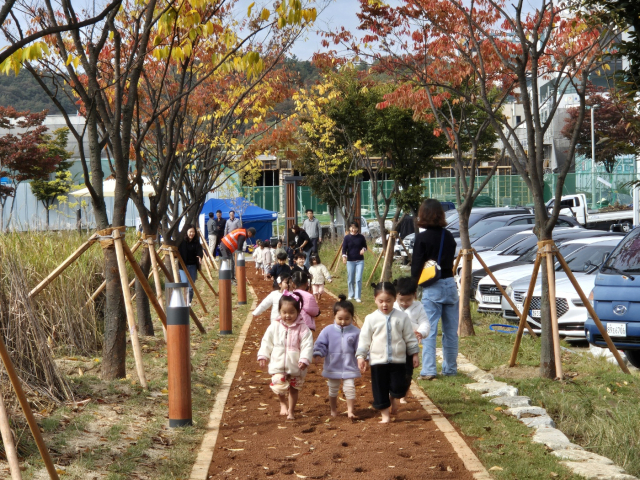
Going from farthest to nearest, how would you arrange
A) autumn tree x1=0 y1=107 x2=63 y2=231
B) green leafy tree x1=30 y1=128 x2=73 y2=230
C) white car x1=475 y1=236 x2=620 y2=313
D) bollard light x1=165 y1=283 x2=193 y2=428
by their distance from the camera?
green leafy tree x1=30 y1=128 x2=73 y2=230 → autumn tree x1=0 y1=107 x2=63 y2=231 → white car x1=475 y1=236 x2=620 y2=313 → bollard light x1=165 y1=283 x2=193 y2=428

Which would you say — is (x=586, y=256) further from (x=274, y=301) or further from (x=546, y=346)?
(x=274, y=301)

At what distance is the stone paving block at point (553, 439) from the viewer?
19.1 ft

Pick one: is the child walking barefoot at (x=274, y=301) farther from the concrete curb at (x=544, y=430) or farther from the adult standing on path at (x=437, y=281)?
the concrete curb at (x=544, y=430)

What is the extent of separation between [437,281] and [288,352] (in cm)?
212

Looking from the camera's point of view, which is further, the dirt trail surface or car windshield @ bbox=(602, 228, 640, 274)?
car windshield @ bbox=(602, 228, 640, 274)

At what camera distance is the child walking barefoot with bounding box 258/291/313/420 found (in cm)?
704

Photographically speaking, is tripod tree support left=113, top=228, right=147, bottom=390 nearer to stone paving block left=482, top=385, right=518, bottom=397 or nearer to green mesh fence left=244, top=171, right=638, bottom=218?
stone paving block left=482, top=385, right=518, bottom=397

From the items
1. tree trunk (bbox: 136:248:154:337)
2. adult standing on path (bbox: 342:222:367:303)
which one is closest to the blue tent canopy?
adult standing on path (bbox: 342:222:367:303)

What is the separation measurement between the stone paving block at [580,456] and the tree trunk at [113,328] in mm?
4548

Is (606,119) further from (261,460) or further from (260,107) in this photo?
(261,460)

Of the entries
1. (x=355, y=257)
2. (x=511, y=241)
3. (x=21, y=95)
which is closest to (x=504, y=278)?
(x=355, y=257)

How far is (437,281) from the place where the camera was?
8414 millimetres

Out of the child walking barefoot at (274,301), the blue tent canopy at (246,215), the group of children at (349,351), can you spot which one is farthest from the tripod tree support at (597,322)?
the blue tent canopy at (246,215)

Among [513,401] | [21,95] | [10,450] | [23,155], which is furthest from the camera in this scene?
[21,95]
